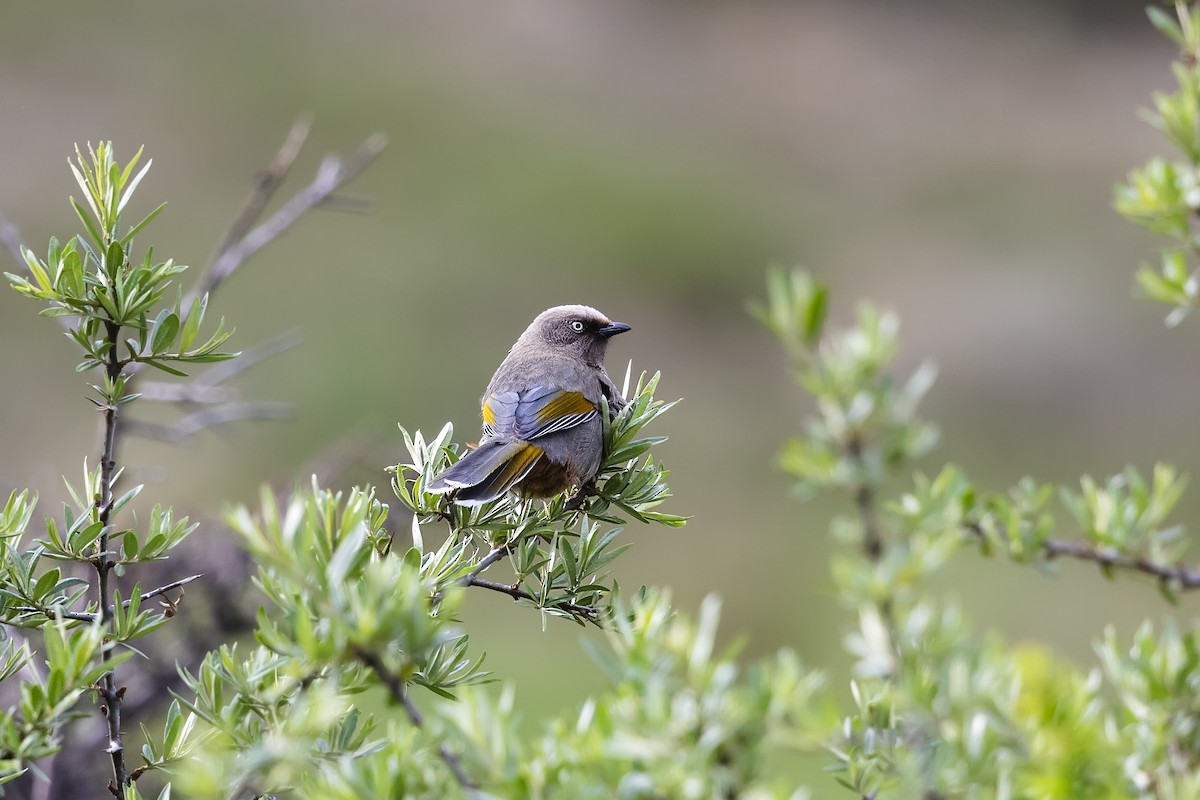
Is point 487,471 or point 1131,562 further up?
point 487,471

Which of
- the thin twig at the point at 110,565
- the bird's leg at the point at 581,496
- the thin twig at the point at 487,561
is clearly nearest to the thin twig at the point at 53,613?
the thin twig at the point at 110,565

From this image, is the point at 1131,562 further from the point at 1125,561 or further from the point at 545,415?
the point at 545,415

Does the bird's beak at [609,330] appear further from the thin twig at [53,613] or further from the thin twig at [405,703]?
the thin twig at [405,703]

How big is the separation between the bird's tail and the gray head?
0.96 m

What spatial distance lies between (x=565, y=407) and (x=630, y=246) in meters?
11.0

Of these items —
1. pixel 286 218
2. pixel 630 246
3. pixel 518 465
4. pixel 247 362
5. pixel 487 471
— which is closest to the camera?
pixel 487 471

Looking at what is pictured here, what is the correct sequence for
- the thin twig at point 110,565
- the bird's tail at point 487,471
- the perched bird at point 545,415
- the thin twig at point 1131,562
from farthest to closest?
1. the perched bird at point 545,415
2. the bird's tail at point 487,471
3. the thin twig at point 110,565
4. the thin twig at point 1131,562

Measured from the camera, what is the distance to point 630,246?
47.2 feet

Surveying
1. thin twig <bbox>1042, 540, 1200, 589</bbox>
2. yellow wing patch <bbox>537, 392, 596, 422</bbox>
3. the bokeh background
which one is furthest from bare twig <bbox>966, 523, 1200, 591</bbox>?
the bokeh background

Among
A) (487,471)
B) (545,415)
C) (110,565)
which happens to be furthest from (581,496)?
(110,565)

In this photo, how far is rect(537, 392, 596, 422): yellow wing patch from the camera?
3.55 m

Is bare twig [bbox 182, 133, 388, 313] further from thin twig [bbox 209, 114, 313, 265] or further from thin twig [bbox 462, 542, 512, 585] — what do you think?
thin twig [bbox 462, 542, 512, 585]

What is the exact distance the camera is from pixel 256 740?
5.73ft

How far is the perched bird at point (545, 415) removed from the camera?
2844mm
